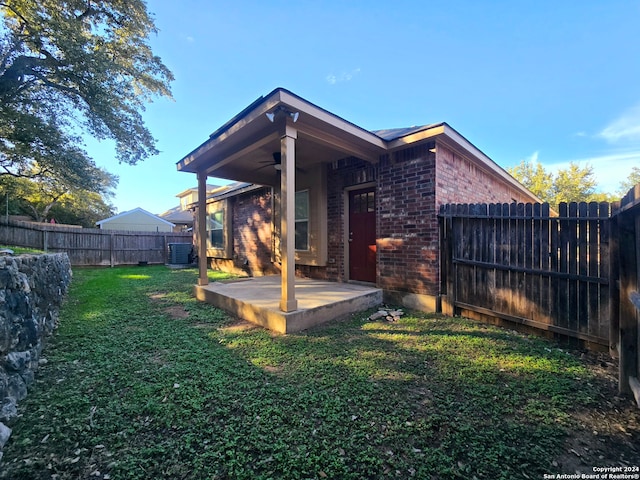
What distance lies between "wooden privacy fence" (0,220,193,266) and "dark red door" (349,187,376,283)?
12.4 meters

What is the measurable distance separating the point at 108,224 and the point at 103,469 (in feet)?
96.6

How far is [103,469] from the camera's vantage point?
1593mm

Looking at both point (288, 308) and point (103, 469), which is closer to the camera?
point (103, 469)

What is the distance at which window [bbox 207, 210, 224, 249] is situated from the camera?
11.5 metres

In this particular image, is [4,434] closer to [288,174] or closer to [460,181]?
[288,174]

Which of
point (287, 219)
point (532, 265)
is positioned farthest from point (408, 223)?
point (287, 219)

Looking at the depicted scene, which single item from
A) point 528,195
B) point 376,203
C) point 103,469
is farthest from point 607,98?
point 103,469

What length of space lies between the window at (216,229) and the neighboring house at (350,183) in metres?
4.49

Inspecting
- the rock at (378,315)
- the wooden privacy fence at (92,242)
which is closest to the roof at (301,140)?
the rock at (378,315)

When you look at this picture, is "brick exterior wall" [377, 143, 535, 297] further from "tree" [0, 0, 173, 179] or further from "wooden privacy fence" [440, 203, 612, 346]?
"tree" [0, 0, 173, 179]

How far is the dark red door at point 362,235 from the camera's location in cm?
600

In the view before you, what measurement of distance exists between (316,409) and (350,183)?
4852mm

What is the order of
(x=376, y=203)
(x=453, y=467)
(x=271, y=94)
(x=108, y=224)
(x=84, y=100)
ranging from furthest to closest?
(x=108, y=224)
(x=84, y=100)
(x=376, y=203)
(x=271, y=94)
(x=453, y=467)

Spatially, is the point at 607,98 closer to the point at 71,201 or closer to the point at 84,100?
the point at 84,100
